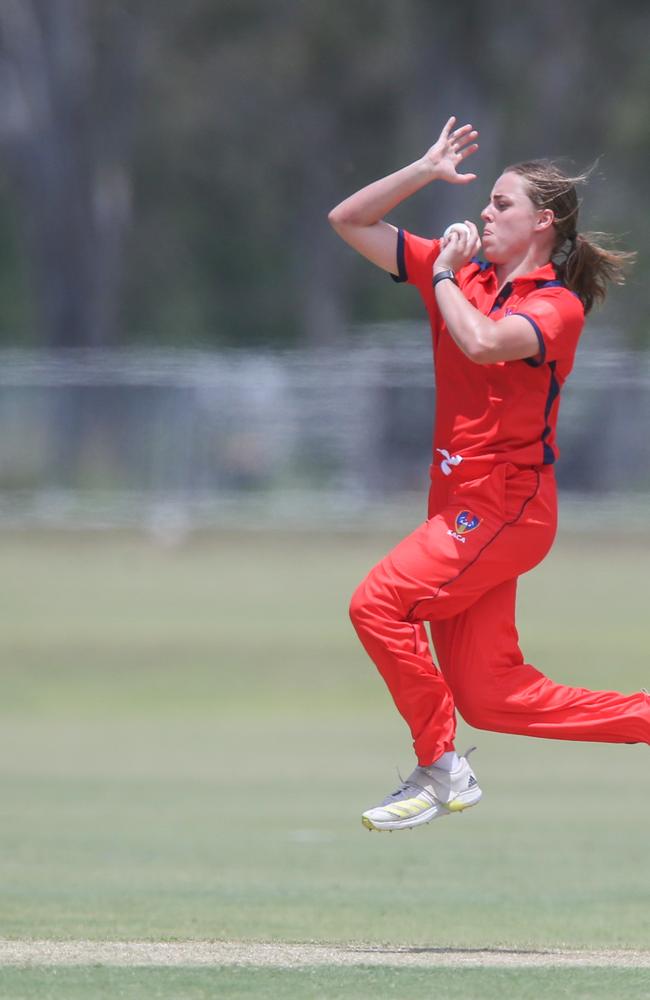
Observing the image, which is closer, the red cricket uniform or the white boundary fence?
the red cricket uniform

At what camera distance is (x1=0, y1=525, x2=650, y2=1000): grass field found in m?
7.13

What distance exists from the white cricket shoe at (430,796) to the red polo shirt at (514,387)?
96cm

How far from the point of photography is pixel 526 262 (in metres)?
A: 6.48

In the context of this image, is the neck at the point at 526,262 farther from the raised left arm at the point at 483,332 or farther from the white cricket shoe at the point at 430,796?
the white cricket shoe at the point at 430,796

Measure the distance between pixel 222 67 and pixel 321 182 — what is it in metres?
3.53

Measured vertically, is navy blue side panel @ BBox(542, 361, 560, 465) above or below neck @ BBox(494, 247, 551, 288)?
below

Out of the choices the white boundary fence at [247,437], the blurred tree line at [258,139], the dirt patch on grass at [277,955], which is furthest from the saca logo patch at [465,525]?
the blurred tree line at [258,139]

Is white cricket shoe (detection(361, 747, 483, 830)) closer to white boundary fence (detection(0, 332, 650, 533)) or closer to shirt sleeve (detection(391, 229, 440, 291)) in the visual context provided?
shirt sleeve (detection(391, 229, 440, 291))

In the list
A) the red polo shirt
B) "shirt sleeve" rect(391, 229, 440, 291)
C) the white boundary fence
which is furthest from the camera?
the white boundary fence

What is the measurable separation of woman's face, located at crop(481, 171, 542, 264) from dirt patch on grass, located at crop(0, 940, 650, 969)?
2177 millimetres

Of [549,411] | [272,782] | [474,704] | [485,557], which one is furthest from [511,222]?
[272,782]

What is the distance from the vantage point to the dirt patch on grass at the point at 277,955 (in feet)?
20.1

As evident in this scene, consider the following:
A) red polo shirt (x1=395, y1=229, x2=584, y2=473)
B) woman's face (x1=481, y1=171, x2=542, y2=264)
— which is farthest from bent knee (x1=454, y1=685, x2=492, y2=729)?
woman's face (x1=481, y1=171, x2=542, y2=264)

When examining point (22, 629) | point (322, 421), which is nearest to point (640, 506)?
point (322, 421)
